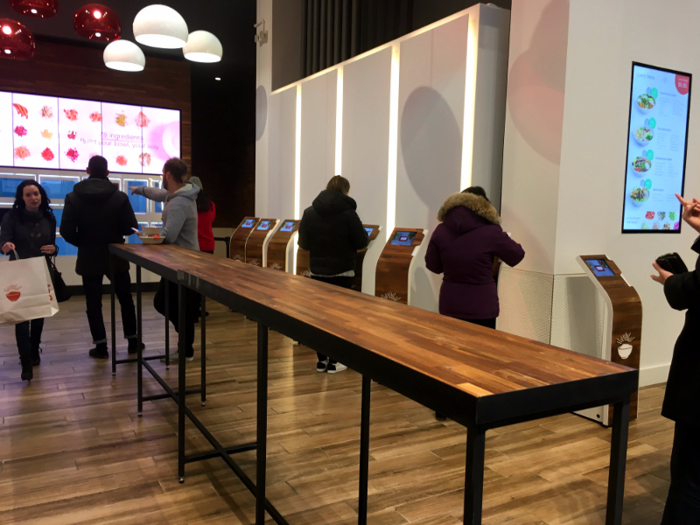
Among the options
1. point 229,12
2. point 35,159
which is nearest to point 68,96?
point 35,159

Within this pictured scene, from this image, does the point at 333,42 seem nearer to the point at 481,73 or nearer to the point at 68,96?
the point at 481,73

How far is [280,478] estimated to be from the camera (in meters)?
2.67

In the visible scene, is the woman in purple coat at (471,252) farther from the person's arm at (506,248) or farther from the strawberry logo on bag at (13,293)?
the strawberry logo on bag at (13,293)

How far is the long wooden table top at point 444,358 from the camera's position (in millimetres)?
1067

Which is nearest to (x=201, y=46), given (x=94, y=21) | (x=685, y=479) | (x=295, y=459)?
(x=94, y=21)

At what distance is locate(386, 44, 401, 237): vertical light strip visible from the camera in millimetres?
5246

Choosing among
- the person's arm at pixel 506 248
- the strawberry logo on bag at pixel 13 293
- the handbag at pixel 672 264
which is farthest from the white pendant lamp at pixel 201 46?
the handbag at pixel 672 264

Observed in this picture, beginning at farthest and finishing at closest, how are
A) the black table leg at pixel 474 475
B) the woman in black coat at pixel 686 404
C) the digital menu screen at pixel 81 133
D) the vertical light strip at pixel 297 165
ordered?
1. the digital menu screen at pixel 81 133
2. the vertical light strip at pixel 297 165
3. the woman in black coat at pixel 686 404
4. the black table leg at pixel 474 475

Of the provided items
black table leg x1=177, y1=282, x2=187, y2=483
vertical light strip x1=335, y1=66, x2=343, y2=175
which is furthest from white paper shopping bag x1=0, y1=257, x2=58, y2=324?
vertical light strip x1=335, y1=66, x2=343, y2=175

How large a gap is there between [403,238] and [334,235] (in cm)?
73

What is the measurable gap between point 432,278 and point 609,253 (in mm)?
1433

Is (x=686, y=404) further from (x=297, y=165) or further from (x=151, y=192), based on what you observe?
(x=297, y=165)

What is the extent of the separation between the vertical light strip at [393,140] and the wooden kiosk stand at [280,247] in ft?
4.70

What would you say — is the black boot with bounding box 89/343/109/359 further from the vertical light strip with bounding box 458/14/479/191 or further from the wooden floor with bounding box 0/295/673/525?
the vertical light strip with bounding box 458/14/479/191
